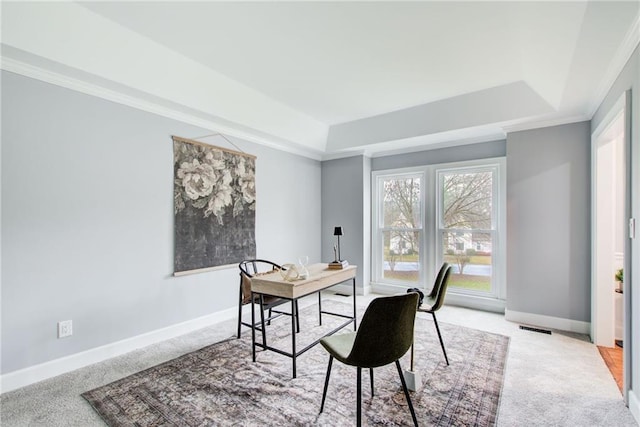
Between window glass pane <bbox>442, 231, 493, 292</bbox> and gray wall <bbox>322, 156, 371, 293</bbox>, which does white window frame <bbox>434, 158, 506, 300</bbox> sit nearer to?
window glass pane <bbox>442, 231, 493, 292</bbox>

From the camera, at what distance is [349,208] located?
519cm

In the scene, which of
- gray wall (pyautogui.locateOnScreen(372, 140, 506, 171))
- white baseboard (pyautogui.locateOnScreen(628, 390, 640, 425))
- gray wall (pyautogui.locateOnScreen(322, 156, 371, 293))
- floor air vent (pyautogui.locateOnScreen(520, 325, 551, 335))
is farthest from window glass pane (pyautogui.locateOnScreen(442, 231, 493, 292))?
white baseboard (pyautogui.locateOnScreen(628, 390, 640, 425))

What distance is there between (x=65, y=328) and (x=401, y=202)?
445 cm

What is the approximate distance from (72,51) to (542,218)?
4841mm

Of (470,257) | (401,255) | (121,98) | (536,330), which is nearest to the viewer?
(121,98)

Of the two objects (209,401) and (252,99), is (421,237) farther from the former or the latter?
(209,401)

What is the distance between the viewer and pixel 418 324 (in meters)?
3.59

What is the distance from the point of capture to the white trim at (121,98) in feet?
7.41

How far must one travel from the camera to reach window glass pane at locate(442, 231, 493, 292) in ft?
13.9

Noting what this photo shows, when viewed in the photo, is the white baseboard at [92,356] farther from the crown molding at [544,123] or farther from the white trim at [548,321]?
the crown molding at [544,123]

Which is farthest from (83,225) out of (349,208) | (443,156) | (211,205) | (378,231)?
(443,156)

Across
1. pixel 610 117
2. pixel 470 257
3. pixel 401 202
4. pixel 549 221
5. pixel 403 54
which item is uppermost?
pixel 403 54

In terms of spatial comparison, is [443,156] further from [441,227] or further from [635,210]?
[635,210]

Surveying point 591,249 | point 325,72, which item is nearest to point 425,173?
point 591,249
